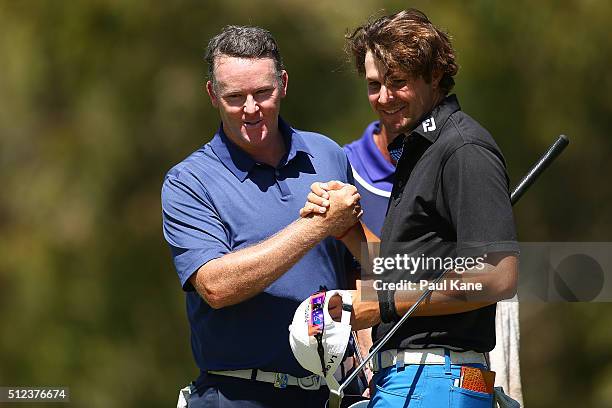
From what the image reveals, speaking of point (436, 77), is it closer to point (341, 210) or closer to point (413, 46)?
point (413, 46)

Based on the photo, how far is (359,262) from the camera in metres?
4.17

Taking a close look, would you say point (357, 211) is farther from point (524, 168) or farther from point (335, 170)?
point (524, 168)

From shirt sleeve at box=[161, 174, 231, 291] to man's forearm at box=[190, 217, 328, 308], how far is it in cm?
8

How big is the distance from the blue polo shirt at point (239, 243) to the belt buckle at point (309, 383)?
3 cm

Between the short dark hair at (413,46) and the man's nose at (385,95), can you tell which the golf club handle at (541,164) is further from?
the man's nose at (385,95)

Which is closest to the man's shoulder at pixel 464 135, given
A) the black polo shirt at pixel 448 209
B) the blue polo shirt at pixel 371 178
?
the black polo shirt at pixel 448 209

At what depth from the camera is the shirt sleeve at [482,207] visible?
3328mm

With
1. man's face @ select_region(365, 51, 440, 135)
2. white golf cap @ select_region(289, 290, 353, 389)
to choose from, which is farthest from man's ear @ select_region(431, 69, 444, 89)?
white golf cap @ select_region(289, 290, 353, 389)

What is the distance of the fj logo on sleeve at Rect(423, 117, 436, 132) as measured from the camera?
355 cm

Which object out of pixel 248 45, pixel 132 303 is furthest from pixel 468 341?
pixel 132 303

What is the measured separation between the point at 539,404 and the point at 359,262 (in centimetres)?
613

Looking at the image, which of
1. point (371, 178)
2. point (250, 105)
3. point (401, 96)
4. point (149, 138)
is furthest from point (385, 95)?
point (149, 138)

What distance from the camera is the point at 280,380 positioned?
13.4 ft

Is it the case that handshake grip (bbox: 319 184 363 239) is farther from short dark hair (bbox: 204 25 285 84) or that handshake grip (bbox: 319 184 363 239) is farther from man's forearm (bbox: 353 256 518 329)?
short dark hair (bbox: 204 25 285 84)
